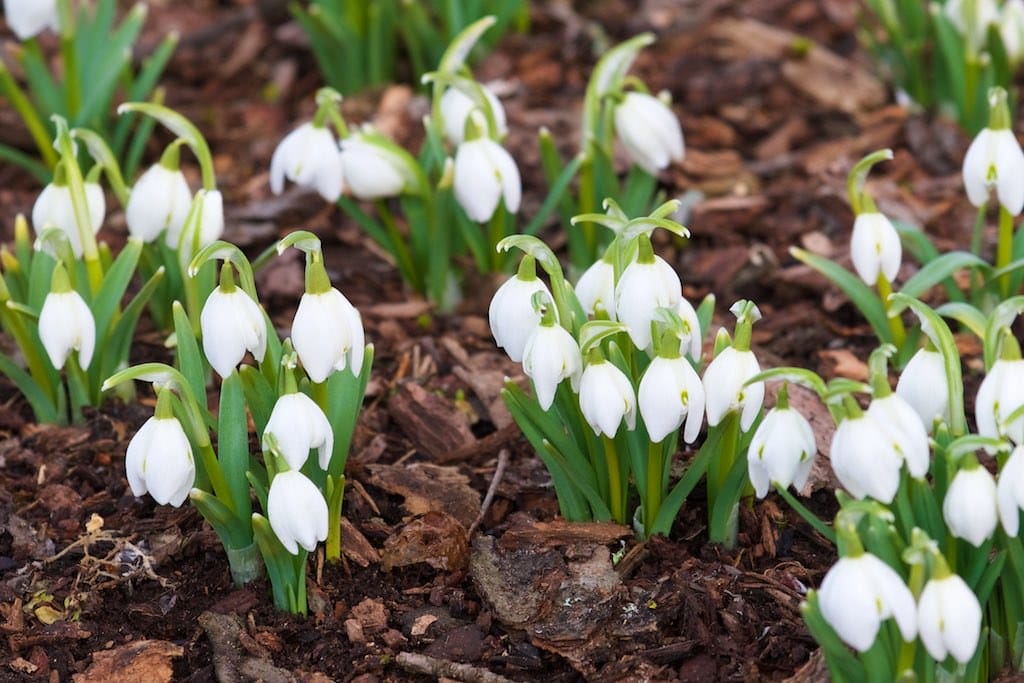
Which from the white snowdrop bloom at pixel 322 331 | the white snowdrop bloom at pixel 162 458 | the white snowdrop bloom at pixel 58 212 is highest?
the white snowdrop bloom at pixel 58 212

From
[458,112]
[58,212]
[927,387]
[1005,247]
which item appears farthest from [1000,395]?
[58,212]

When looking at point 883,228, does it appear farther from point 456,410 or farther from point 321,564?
point 321,564

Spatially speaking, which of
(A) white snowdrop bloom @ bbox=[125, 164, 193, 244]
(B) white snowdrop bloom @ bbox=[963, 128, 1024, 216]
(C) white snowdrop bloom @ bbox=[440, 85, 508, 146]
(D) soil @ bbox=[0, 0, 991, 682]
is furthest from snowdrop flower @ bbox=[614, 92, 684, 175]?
(A) white snowdrop bloom @ bbox=[125, 164, 193, 244]

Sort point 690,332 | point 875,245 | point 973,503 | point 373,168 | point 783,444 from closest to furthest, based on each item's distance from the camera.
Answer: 1. point 973,503
2. point 783,444
3. point 690,332
4. point 875,245
5. point 373,168

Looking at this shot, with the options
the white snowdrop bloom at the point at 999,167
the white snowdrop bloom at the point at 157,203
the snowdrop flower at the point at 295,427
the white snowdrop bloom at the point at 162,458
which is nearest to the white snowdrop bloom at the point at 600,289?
the snowdrop flower at the point at 295,427

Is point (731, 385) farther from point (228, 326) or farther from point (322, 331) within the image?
point (228, 326)

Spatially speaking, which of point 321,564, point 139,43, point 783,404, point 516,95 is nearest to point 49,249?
point 321,564

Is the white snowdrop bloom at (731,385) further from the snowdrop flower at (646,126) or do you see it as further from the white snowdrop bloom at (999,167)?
the snowdrop flower at (646,126)
